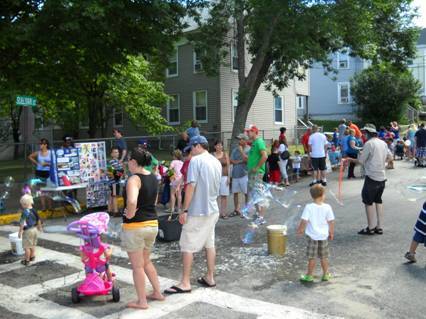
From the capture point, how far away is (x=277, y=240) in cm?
752

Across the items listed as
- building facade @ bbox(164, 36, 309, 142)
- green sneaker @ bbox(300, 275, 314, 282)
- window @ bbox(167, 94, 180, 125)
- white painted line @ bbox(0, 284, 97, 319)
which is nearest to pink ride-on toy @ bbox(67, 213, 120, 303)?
white painted line @ bbox(0, 284, 97, 319)

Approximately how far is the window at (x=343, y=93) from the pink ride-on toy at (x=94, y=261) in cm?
4002

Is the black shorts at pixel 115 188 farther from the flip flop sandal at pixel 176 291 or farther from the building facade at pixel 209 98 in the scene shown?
the building facade at pixel 209 98

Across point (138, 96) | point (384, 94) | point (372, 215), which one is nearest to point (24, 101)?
point (372, 215)

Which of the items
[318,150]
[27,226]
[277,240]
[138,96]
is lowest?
[277,240]

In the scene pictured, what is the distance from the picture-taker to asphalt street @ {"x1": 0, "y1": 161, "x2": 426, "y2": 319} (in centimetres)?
547

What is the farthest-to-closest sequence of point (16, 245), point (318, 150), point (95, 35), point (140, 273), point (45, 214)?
point (318, 150) → point (95, 35) → point (45, 214) → point (16, 245) → point (140, 273)

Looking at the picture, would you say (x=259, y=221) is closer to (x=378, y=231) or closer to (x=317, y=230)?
(x=378, y=231)

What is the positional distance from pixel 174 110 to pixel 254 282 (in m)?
24.0

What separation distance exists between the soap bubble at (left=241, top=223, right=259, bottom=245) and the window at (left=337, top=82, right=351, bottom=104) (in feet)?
119

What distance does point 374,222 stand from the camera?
898 cm

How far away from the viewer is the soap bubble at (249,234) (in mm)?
8581

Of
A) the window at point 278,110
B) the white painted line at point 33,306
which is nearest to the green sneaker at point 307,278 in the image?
the white painted line at point 33,306

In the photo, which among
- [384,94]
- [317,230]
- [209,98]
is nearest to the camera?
[317,230]
